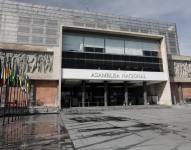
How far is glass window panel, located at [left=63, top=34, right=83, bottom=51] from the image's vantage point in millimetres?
35963

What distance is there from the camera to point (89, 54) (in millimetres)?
36062

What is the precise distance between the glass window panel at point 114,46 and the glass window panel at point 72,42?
17.3 ft

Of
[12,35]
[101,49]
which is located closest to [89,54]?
[101,49]

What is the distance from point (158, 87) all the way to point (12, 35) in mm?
46845

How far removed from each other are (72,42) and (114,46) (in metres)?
8.41

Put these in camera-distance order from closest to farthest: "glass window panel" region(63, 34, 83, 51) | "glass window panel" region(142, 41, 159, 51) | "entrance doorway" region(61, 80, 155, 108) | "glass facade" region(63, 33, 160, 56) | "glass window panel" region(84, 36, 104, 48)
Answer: "glass window panel" region(63, 34, 83, 51), "glass facade" region(63, 33, 160, 56), "glass window panel" region(84, 36, 104, 48), "glass window panel" region(142, 41, 159, 51), "entrance doorway" region(61, 80, 155, 108)

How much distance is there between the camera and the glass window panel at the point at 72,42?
1416 inches

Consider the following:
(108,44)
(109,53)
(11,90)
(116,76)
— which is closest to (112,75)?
(116,76)

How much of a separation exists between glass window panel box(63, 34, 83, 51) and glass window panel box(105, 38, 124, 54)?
5261 mm

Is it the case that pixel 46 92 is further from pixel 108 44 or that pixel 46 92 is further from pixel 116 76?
pixel 108 44

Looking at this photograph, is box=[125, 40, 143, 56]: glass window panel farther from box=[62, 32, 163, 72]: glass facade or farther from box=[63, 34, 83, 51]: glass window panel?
box=[63, 34, 83, 51]: glass window panel

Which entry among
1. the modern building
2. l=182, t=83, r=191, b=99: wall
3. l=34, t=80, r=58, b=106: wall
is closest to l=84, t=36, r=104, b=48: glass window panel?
the modern building

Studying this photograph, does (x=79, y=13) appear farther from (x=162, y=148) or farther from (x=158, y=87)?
(x=162, y=148)

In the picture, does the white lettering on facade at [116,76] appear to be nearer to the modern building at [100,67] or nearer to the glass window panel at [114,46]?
the modern building at [100,67]
